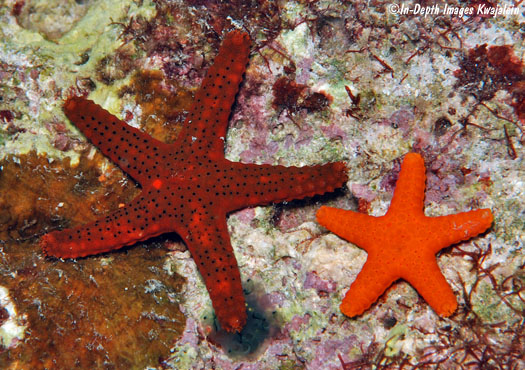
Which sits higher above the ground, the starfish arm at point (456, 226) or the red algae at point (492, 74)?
the red algae at point (492, 74)

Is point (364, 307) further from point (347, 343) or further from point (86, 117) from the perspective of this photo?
point (86, 117)

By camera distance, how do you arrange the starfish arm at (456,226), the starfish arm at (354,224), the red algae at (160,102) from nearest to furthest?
the starfish arm at (456,226), the starfish arm at (354,224), the red algae at (160,102)

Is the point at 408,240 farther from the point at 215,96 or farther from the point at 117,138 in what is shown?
the point at 117,138

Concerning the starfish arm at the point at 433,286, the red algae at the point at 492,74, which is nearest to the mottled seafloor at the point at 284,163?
the red algae at the point at 492,74

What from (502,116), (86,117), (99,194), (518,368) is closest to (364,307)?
(518,368)

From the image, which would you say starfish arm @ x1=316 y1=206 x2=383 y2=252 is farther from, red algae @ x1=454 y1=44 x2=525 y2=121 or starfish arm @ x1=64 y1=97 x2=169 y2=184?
starfish arm @ x1=64 y1=97 x2=169 y2=184

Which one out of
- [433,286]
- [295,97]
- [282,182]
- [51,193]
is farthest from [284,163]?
[51,193]

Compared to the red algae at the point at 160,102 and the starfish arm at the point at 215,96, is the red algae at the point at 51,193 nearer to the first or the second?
the red algae at the point at 160,102

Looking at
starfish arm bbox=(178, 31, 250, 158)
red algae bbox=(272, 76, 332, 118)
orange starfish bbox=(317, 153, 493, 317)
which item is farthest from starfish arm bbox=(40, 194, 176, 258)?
orange starfish bbox=(317, 153, 493, 317)
